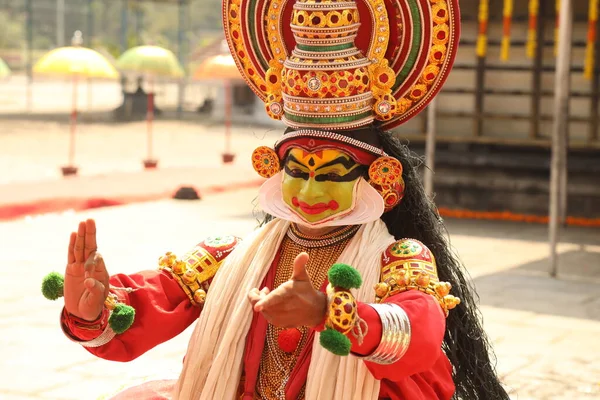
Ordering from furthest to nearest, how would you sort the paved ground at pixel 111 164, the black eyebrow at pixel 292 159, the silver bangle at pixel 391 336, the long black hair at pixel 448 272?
1. the paved ground at pixel 111 164
2. the long black hair at pixel 448 272
3. the black eyebrow at pixel 292 159
4. the silver bangle at pixel 391 336

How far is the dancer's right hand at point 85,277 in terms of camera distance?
2.92m

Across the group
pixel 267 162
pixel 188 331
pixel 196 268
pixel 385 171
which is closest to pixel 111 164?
pixel 188 331

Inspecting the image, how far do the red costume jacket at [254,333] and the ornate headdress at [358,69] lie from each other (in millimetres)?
376

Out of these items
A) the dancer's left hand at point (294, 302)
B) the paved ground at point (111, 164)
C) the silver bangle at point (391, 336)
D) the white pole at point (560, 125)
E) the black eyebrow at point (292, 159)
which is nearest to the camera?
the dancer's left hand at point (294, 302)

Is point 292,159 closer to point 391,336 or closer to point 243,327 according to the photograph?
point 243,327

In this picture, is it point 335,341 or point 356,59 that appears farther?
point 356,59

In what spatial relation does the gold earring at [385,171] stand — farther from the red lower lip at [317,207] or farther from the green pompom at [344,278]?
the green pompom at [344,278]

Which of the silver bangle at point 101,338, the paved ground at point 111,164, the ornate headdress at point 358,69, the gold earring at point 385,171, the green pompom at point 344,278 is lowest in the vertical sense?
the paved ground at point 111,164

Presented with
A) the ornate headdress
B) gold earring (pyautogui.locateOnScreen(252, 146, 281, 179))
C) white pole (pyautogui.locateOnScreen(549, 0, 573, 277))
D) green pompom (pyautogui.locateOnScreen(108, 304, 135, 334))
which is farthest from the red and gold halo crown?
white pole (pyautogui.locateOnScreen(549, 0, 573, 277))

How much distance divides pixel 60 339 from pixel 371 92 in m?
3.35

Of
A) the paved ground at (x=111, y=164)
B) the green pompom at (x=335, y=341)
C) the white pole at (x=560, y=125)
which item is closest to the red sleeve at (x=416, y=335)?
the green pompom at (x=335, y=341)

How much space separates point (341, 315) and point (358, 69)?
2.75 ft

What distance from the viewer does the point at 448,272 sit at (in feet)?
10.8

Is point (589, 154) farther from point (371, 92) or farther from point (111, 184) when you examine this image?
point (371, 92)
